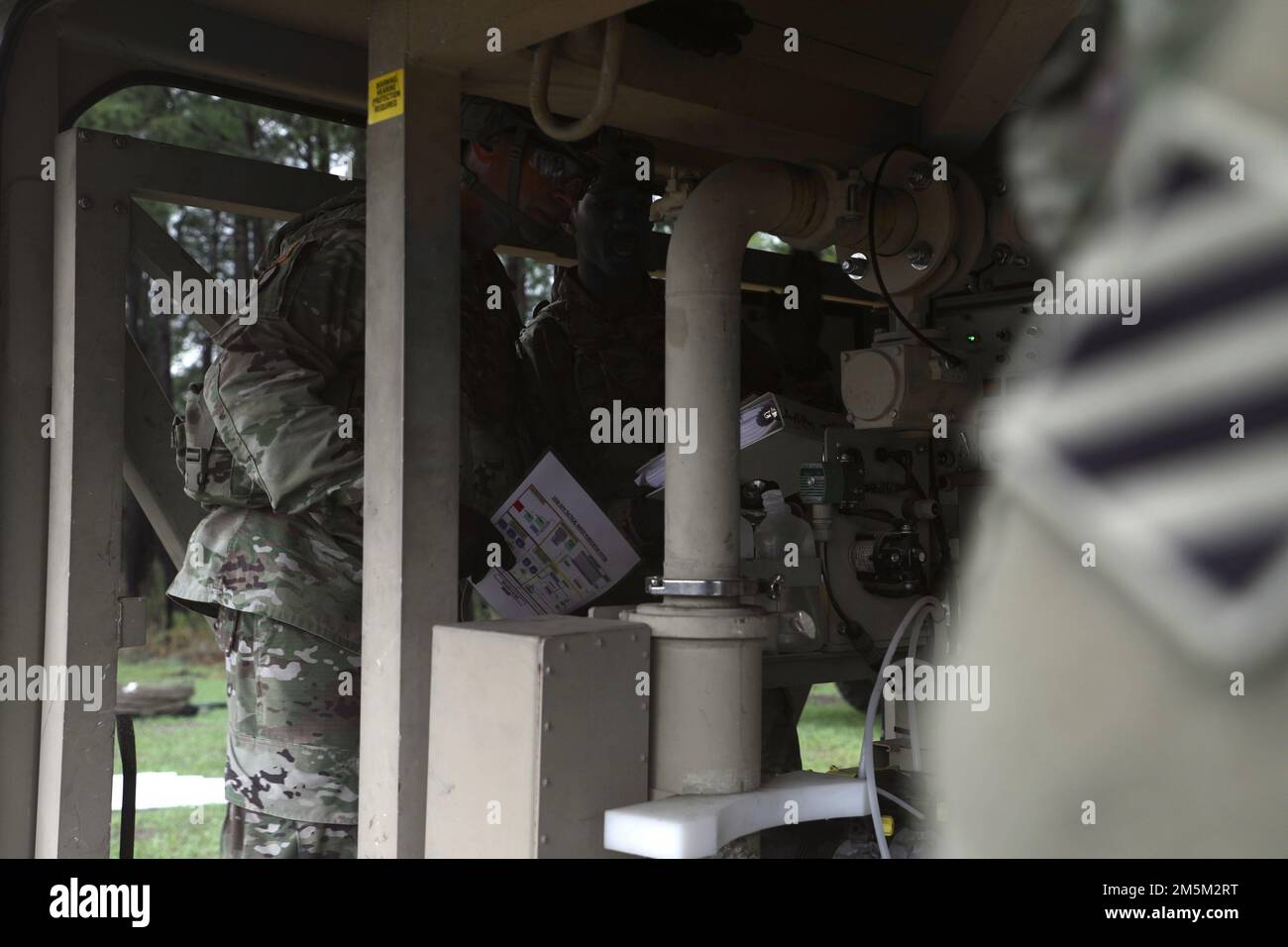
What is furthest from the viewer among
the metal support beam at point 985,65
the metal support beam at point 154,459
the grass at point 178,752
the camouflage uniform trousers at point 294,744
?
A: the grass at point 178,752

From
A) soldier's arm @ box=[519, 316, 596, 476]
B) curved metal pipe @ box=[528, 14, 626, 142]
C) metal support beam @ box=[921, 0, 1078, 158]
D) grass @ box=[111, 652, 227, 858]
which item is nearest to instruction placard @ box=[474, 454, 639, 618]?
curved metal pipe @ box=[528, 14, 626, 142]

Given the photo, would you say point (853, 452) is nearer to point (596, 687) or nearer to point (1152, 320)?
point (596, 687)

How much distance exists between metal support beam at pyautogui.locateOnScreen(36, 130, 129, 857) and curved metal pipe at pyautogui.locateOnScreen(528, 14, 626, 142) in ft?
4.18

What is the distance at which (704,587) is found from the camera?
2.05 metres

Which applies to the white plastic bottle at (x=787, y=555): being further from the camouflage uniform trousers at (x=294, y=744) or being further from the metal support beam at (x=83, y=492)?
the metal support beam at (x=83, y=492)

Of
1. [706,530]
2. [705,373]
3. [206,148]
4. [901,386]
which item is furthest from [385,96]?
[206,148]

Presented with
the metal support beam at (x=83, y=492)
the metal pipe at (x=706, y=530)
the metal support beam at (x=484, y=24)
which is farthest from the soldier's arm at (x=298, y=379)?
the metal pipe at (x=706, y=530)

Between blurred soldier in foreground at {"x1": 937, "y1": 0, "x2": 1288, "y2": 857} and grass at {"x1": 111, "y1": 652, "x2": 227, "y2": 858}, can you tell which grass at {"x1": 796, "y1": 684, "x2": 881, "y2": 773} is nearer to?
grass at {"x1": 111, "y1": 652, "x2": 227, "y2": 858}

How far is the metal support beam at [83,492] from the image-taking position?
2.82 m

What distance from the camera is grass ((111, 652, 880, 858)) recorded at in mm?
6449

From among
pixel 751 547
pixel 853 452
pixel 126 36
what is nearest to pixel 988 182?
pixel 853 452

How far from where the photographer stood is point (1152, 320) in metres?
0.72

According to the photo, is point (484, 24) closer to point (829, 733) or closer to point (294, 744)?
point (294, 744)

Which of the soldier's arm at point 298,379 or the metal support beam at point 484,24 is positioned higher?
the metal support beam at point 484,24
